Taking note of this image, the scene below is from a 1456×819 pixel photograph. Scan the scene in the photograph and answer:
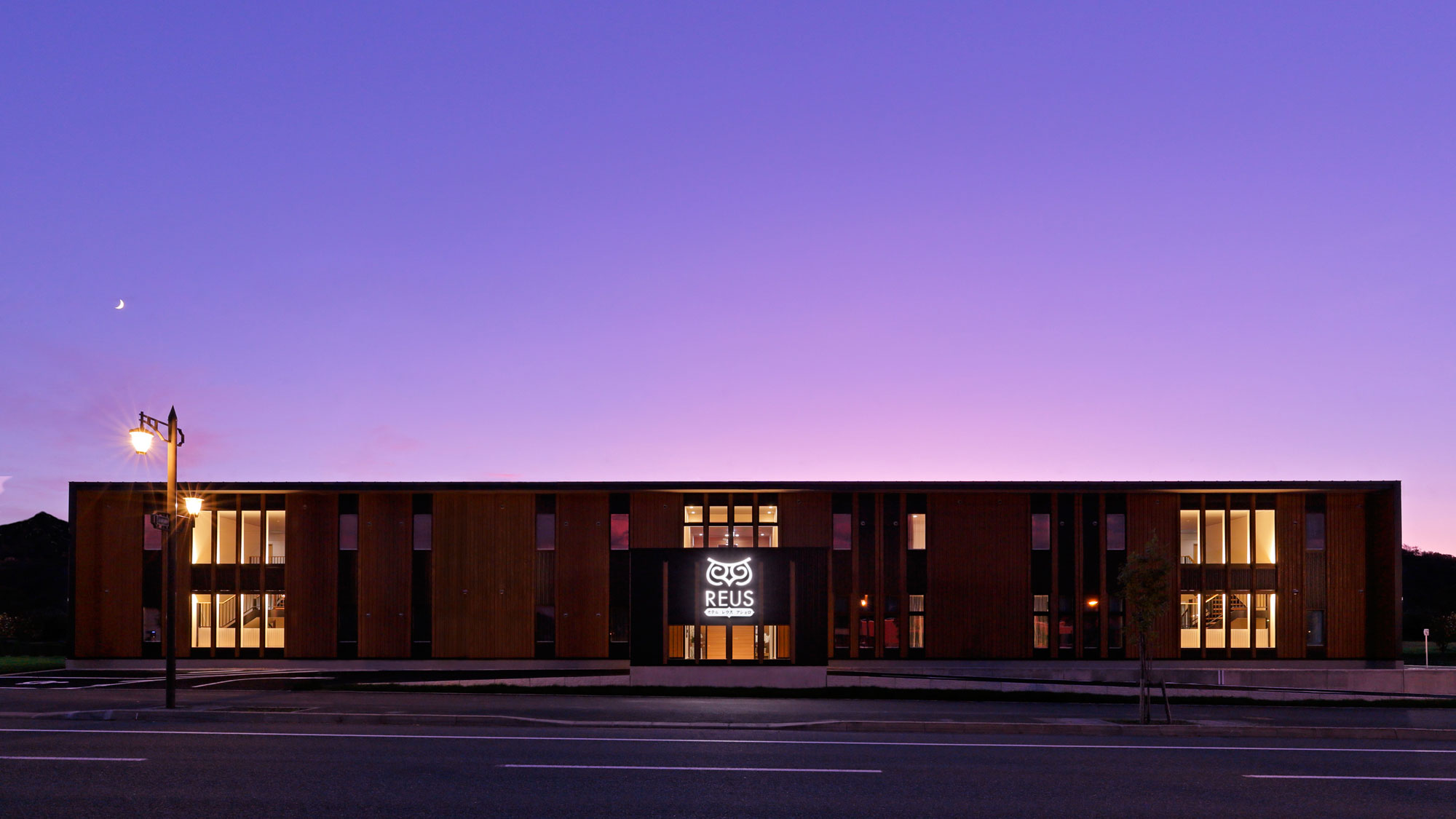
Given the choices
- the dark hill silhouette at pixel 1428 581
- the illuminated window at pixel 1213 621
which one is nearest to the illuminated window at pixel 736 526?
the illuminated window at pixel 1213 621

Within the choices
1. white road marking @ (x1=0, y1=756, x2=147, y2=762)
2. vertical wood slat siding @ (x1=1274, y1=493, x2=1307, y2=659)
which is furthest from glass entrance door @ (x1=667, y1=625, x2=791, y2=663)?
Answer: vertical wood slat siding @ (x1=1274, y1=493, x2=1307, y2=659)

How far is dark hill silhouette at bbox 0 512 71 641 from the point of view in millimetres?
123062

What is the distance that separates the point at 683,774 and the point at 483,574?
25.3 metres

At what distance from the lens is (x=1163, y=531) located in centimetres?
3819

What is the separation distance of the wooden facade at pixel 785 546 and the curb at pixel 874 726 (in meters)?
17.4

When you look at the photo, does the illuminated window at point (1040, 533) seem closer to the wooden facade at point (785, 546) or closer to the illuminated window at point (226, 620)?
the wooden facade at point (785, 546)

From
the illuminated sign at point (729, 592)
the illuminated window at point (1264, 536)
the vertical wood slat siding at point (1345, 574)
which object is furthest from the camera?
the illuminated window at point (1264, 536)

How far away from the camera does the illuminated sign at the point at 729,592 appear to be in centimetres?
3180

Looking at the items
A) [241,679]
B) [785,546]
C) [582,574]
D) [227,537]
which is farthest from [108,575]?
[785,546]

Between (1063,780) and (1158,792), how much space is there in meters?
1.32

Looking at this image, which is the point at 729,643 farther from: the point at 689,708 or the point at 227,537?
the point at 227,537

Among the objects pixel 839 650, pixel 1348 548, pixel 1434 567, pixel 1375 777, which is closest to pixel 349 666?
pixel 839 650

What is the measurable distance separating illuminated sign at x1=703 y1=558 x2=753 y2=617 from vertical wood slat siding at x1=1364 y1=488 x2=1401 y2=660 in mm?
25746

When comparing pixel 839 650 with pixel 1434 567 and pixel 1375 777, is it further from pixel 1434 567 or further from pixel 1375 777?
pixel 1434 567
